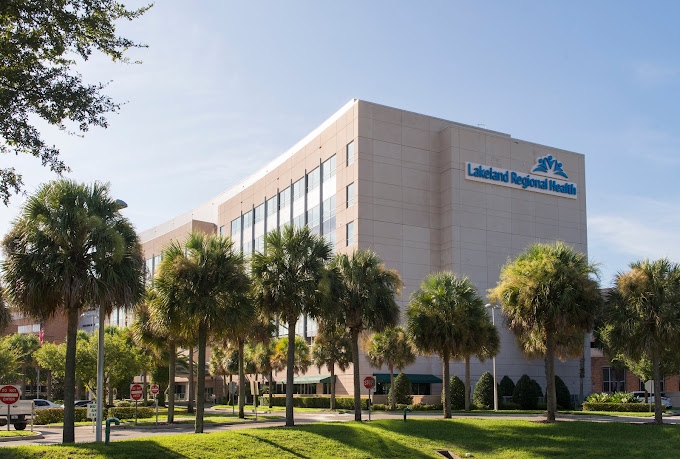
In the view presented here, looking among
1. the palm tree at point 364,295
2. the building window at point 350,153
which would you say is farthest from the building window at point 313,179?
the palm tree at point 364,295

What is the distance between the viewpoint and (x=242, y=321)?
27578mm

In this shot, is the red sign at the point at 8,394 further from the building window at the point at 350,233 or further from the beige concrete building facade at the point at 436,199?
the building window at the point at 350,233

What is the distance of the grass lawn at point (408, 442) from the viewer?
21938 millimetres

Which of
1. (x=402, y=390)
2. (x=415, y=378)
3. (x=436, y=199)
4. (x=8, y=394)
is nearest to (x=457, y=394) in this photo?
(x=402, y=390)

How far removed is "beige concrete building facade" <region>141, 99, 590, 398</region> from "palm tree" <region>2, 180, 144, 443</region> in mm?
38429

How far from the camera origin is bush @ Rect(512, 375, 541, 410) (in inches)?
2224

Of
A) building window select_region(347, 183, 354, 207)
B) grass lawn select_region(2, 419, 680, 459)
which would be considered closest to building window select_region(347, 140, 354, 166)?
building window select_region(347, 183, 354, 207)

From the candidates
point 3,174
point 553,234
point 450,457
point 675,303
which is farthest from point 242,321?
point 553,234

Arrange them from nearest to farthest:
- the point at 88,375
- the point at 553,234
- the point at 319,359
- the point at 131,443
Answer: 1. the point at 131,443
2. the point at 88,375
3. the point at 319,359
4. the point at 553,234

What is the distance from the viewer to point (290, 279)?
30016mm

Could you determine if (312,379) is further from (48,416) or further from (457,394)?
(48,416)

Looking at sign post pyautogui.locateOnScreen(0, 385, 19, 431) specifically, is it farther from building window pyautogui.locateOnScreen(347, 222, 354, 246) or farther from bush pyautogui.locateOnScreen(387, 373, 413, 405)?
building window pyautogui.locateOnScreen(347, 222, 354, 246)

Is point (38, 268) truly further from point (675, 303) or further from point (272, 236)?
point (675, 303)

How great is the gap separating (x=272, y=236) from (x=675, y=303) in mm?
18379
